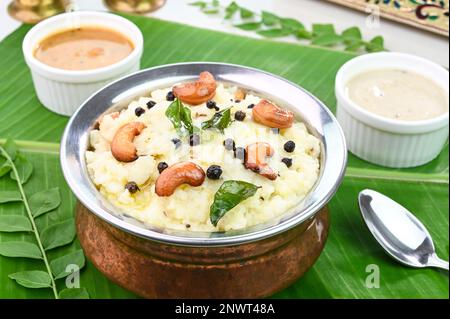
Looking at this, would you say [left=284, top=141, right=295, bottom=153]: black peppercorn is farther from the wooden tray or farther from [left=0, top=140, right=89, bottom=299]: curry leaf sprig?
the wooden tray

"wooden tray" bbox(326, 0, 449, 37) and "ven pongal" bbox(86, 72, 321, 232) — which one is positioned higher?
"ven pongal" bbox(86, 72, 321, 232)

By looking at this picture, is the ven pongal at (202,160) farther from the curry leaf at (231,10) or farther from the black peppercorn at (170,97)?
the curry leaf at (231,10)

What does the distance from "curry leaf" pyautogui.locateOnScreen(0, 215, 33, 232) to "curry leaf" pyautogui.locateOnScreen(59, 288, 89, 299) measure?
50 cm

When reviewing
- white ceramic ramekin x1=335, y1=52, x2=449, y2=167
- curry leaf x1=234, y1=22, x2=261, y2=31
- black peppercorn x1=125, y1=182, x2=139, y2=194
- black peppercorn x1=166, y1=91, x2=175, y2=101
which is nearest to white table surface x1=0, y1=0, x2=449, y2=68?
curry leaf x1=234, y1=22, x2=261, y2=31

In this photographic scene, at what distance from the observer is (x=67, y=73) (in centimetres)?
430

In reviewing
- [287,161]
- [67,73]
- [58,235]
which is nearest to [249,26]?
[67,73]

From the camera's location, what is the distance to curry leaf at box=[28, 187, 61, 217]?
3.71m

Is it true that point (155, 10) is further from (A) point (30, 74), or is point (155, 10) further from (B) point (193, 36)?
(A) point (30, 74)

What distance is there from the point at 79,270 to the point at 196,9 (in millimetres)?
2999

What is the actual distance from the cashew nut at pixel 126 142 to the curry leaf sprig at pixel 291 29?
239 centimetres

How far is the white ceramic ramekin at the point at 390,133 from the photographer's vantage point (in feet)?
13.4

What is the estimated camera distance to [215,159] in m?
3.06

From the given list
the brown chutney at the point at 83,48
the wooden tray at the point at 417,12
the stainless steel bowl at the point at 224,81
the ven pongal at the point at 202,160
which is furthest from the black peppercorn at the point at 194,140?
the wooden tray at the point at 417,12

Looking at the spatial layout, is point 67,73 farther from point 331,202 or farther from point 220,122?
point 331,202
